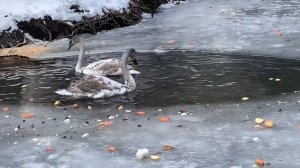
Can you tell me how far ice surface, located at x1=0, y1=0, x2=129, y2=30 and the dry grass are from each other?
118cm

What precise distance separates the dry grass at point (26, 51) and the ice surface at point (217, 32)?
1.45ft

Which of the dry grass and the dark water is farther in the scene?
the dry grass

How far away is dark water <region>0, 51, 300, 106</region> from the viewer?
29.2 ft

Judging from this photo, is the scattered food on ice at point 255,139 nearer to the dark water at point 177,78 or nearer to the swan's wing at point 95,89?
the dark water at point 177,78

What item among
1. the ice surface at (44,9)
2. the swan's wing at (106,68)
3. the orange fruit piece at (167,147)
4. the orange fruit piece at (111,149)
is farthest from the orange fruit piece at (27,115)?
the ice surface at (44,9)

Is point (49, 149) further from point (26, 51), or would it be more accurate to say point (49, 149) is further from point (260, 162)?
point (26, 51)

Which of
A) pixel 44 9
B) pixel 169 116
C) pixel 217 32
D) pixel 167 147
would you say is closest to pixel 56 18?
pixel 44 9

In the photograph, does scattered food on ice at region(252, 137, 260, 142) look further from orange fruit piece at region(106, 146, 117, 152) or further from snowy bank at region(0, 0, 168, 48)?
snowy bank at region(0, 0, 168, 48)

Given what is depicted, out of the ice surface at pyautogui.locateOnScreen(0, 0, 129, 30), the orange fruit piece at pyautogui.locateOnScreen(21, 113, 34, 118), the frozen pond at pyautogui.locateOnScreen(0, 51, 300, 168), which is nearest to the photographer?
the frozen pond at pyautogui.locateOnScreen(0, 51, 300, 168)

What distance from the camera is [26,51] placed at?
47.3 ft

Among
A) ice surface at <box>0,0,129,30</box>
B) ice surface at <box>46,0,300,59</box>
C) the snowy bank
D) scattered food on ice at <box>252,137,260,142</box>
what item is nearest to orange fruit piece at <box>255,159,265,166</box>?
scattered food on ice at <box>252,137,260,142</box>

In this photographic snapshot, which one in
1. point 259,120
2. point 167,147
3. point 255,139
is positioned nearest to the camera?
point 167,147

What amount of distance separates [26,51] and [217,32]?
17.5ft

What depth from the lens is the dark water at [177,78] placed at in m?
8.91
